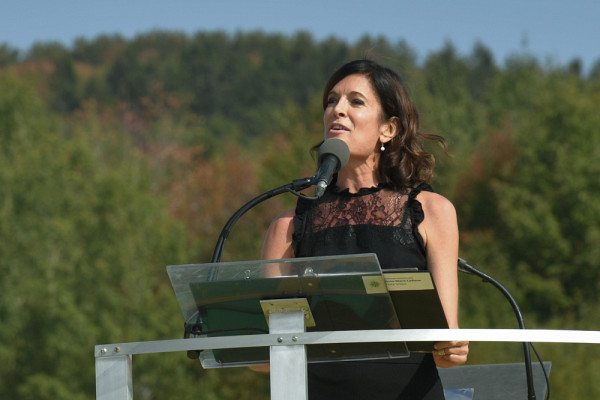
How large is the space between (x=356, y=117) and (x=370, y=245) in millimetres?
492

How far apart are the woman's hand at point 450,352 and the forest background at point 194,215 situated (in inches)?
798

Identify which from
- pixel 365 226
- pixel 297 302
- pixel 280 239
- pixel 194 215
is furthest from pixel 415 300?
pixel 194 215

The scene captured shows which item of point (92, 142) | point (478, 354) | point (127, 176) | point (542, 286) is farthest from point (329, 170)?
point (92, 142)

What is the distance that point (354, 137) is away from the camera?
11.9 feet

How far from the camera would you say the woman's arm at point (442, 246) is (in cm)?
337

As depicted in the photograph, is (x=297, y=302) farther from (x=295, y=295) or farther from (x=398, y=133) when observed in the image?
(x=398, y=133)

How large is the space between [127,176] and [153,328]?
5844 mm

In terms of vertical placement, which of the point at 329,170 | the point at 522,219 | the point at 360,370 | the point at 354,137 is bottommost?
the point at 360,370

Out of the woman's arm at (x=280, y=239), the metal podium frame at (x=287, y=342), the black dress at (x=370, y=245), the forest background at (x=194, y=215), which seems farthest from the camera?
the forest background at (x=194, y=215)

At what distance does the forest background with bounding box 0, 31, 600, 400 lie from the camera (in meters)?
27.7

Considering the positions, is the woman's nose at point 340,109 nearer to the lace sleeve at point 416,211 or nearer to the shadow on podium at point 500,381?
the lace sleeve at point 416,211

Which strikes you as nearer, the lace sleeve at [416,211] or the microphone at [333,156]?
the microphone at [333,156]

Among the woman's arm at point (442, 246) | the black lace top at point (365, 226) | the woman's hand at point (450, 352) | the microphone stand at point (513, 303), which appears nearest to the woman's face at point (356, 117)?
the black lace top at point (365, 226)

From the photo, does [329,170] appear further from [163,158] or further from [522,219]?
[163,158]
